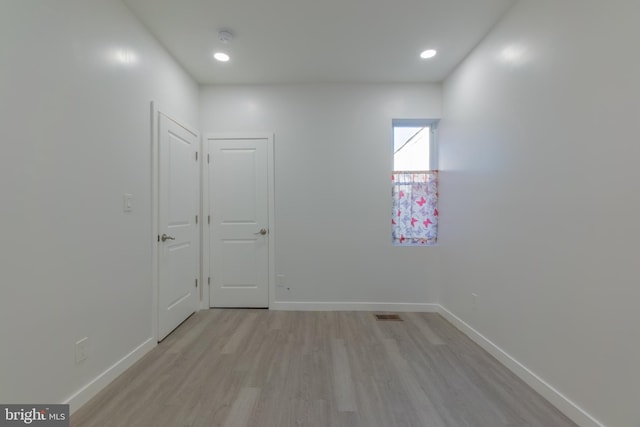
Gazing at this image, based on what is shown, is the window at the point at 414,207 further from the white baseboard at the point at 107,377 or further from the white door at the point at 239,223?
the white baseboard at the point at 107,377

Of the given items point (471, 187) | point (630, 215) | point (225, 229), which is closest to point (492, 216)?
point (471, 187)

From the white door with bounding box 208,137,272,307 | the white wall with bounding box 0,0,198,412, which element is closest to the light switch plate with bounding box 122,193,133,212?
the white wall with bounding box 0,0,198,412

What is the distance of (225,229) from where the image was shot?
11.0 ft

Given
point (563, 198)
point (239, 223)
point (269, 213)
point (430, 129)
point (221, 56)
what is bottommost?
point (239, 223)

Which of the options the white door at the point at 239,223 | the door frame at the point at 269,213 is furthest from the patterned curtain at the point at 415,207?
the white door at the point at 239,223

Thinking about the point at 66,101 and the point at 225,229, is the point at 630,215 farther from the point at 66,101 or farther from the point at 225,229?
the point at 225,229

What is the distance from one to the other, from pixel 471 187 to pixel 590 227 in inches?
47.2

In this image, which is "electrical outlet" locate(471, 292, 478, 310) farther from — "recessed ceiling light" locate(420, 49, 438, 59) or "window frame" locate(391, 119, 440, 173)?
"recessed ceiling light" locate(420, 49, 438, 59)

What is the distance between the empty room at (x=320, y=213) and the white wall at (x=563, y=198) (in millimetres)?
12

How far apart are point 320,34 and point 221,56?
3.42ft

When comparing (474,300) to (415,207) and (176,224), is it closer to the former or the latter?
(415,207)

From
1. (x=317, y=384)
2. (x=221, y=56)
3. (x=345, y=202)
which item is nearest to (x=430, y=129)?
(x=345, y=202)

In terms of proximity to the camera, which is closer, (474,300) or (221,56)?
(474,300)

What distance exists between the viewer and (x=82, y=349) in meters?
1.68
